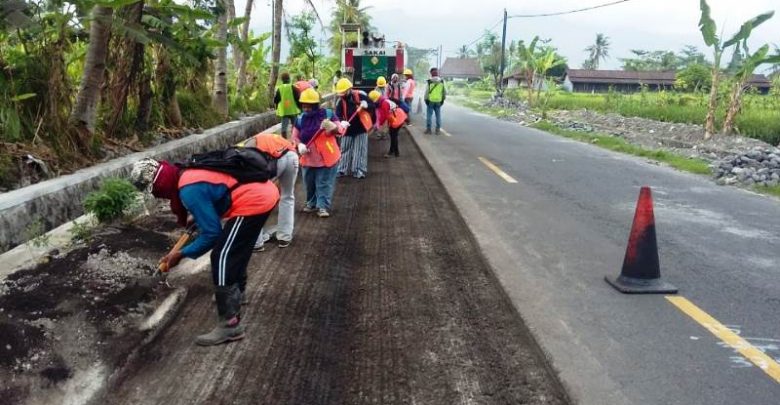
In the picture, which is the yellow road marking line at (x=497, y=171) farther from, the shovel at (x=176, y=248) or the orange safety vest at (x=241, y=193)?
the orange safety vest at (x=241, y=193)

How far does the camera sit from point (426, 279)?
4.99 meters

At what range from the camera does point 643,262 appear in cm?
484

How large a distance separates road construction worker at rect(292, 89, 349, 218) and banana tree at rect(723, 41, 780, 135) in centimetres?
1326

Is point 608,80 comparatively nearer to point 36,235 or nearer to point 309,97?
point 309,97

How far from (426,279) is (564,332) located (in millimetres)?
1346

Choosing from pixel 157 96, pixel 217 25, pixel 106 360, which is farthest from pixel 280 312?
pixel 217 25

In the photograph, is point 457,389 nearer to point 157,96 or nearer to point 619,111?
point 157,96

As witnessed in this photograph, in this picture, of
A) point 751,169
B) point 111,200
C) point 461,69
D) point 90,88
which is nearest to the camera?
point 111,200

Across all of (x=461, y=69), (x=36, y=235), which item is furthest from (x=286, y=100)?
(x=461, y=69)

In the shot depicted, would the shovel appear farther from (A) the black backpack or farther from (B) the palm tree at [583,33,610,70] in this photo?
(B) the palm tree at [583,33,610,70]

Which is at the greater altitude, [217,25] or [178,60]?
[217,25]

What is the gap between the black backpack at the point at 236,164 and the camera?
353 centimetres

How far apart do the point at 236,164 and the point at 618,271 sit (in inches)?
139

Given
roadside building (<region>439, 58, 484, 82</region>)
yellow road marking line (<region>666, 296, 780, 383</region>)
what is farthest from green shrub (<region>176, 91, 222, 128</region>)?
roadside building (<region>439, 58, 484, 82</region>)
